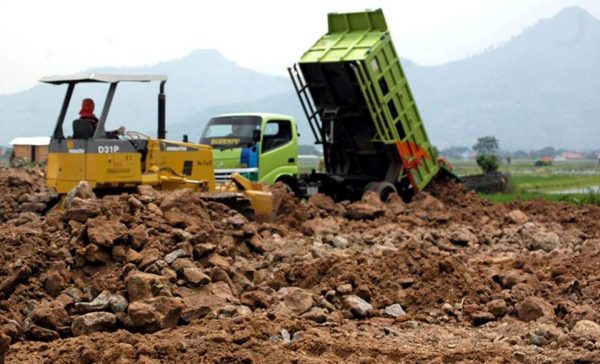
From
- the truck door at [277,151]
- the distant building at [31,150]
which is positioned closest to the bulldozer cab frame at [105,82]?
A: the truck door at [277,151]

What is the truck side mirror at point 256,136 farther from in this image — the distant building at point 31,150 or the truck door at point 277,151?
the distant building at point 31,150

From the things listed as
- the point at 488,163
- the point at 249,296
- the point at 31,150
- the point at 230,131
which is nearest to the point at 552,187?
the point at 488,163

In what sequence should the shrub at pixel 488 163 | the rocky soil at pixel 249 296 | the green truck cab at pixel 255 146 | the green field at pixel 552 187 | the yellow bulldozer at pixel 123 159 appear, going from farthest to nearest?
the shrub at pixel 488 163 < the green field at pixel 552 187 < the green truck cab at pixel 255 146 < the yellow bulldozer at pixel 123 159 < the rocky soil at pixel 249 296

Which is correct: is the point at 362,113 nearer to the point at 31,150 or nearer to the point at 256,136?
the point at 256,136

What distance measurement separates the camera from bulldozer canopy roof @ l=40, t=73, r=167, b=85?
536 inches

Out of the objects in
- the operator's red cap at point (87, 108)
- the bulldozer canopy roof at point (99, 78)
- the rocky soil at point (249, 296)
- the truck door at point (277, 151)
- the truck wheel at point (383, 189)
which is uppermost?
the bulldozer canopy roof at point (99, 78)

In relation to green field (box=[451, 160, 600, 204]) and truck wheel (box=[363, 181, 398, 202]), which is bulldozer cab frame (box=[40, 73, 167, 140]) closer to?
truck wheel (box=[363, 181, 398, 202])

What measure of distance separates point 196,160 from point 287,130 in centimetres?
497

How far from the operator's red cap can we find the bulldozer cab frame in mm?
194

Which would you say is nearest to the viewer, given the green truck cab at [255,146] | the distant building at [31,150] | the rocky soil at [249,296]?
the rocky soil at [249,296]

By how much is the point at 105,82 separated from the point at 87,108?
1.50 ft

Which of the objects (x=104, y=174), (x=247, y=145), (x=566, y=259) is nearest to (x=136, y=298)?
(x=104, y=174)

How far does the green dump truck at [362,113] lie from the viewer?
18.7 m

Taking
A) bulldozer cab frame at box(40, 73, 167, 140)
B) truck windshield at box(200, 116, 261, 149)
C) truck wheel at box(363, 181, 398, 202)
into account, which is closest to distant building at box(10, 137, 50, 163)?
truck windshield at box(200, 116, 261, 149)
